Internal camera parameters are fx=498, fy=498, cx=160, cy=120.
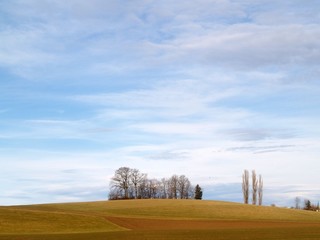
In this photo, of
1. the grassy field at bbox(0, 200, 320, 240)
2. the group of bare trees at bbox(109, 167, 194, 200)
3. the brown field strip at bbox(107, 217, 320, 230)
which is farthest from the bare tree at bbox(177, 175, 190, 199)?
the brown field strip at bbox(107, 217, 320, 230)

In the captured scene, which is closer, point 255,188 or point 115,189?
point 255,188

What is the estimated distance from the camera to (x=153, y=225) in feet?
204

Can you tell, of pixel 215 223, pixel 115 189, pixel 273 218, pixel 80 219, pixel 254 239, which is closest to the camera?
pixel 254 239

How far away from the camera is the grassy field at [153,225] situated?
44.4 meters

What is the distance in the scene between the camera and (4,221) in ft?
186

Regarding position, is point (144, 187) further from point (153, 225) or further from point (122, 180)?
point (153, 225)

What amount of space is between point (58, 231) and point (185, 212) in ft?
108

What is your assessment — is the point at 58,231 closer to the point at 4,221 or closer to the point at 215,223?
the point at 4,221

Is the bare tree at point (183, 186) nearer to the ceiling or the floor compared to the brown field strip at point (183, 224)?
nearer to the ceiling

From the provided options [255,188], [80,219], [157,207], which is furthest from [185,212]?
[255,188]

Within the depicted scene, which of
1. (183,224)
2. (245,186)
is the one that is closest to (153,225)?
(183,224)

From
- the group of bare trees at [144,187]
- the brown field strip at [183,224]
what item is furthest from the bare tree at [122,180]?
the brown field strip at [183,224]

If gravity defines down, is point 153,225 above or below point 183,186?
below

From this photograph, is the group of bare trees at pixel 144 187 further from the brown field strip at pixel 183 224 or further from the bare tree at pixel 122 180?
the brown field strip at pixel 183 224
